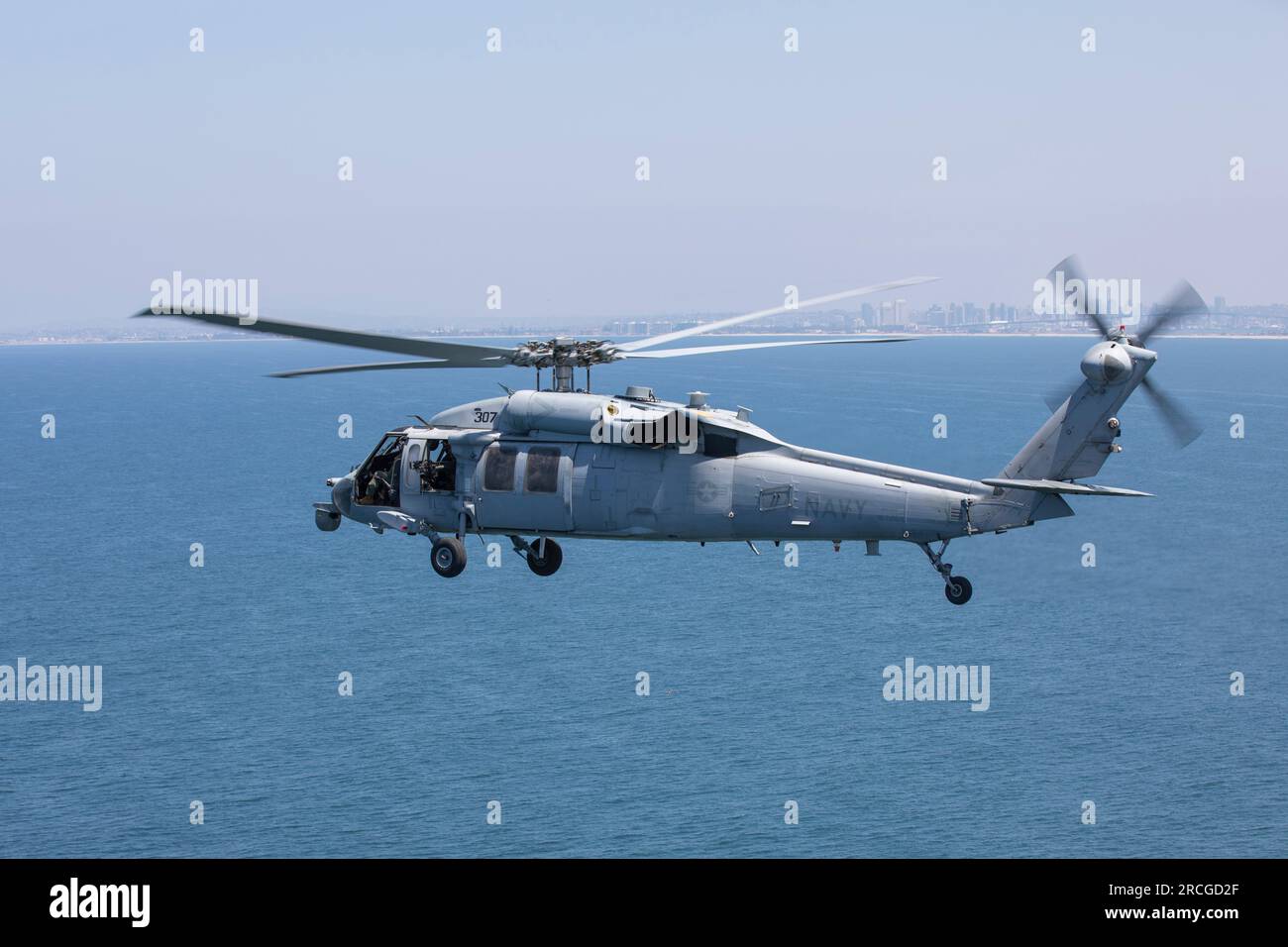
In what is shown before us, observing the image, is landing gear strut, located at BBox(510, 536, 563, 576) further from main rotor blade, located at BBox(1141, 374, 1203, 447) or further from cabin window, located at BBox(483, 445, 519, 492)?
main rotor blade, located at BBox(1141, 374, 1203, 447)

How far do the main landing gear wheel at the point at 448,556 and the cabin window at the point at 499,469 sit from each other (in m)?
1.76

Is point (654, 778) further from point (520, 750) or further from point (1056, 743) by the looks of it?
point (1056, 743)

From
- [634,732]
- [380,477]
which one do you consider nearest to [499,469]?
[380,477]

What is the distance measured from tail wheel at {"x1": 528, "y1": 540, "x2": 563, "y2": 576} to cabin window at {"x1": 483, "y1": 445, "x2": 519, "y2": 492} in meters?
2.14

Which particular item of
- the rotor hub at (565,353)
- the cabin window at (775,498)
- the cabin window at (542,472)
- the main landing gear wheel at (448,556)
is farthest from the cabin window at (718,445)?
the main landing gear wheel at (448,556)

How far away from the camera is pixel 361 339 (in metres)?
31.5

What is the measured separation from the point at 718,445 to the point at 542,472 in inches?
187

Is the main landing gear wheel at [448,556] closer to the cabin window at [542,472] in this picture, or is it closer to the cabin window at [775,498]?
the cabin window at [542,472]

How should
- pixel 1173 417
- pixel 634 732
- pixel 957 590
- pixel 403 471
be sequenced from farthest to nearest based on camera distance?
1. pixel 634 732
2. pixel 403 471
3. pixel 957 590
4. pixel 1173 417

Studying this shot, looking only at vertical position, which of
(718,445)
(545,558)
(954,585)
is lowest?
(954,585)

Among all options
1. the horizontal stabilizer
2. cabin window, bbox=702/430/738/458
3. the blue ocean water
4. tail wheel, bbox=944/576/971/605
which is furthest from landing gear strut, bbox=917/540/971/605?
the blue ocean water

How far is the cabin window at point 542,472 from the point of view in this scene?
3638 centimetres

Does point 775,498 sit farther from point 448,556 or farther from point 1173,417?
point 1173,417
